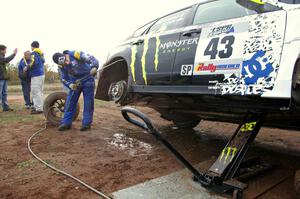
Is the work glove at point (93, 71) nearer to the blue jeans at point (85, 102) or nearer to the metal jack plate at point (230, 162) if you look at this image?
the blue jeans at point (85, 102)

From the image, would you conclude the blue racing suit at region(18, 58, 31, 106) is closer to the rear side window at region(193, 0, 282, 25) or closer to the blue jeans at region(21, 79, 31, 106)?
the blue jeans at region(21, 79, 31, 106)

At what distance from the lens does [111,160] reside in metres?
3.79

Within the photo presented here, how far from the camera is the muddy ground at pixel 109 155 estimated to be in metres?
2.95

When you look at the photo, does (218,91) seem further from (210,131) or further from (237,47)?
(210,131)

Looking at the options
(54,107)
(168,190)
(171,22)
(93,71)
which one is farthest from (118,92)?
(168,190)

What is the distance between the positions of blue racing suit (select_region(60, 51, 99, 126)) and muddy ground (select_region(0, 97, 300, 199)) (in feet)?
1.11

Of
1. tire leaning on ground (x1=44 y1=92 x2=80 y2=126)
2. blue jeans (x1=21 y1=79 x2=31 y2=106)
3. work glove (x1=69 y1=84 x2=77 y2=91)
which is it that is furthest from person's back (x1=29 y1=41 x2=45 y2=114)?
work glove (x1=69 y1=84 x2=77 y2=91)

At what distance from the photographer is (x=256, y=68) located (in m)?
2.80

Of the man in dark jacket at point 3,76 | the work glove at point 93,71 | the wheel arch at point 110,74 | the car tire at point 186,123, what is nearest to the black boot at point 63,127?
the wheel arch at point 110,74

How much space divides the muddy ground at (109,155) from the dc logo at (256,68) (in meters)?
1.04

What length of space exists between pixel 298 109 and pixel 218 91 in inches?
29.4

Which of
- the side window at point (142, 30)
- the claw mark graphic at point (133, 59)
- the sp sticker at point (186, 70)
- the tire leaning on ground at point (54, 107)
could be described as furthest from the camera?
the tire leaning on ground at point (54, 107)

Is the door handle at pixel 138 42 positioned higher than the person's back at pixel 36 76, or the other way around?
the door handle at pixel 138 42

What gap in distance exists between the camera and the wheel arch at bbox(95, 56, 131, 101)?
199 inches
